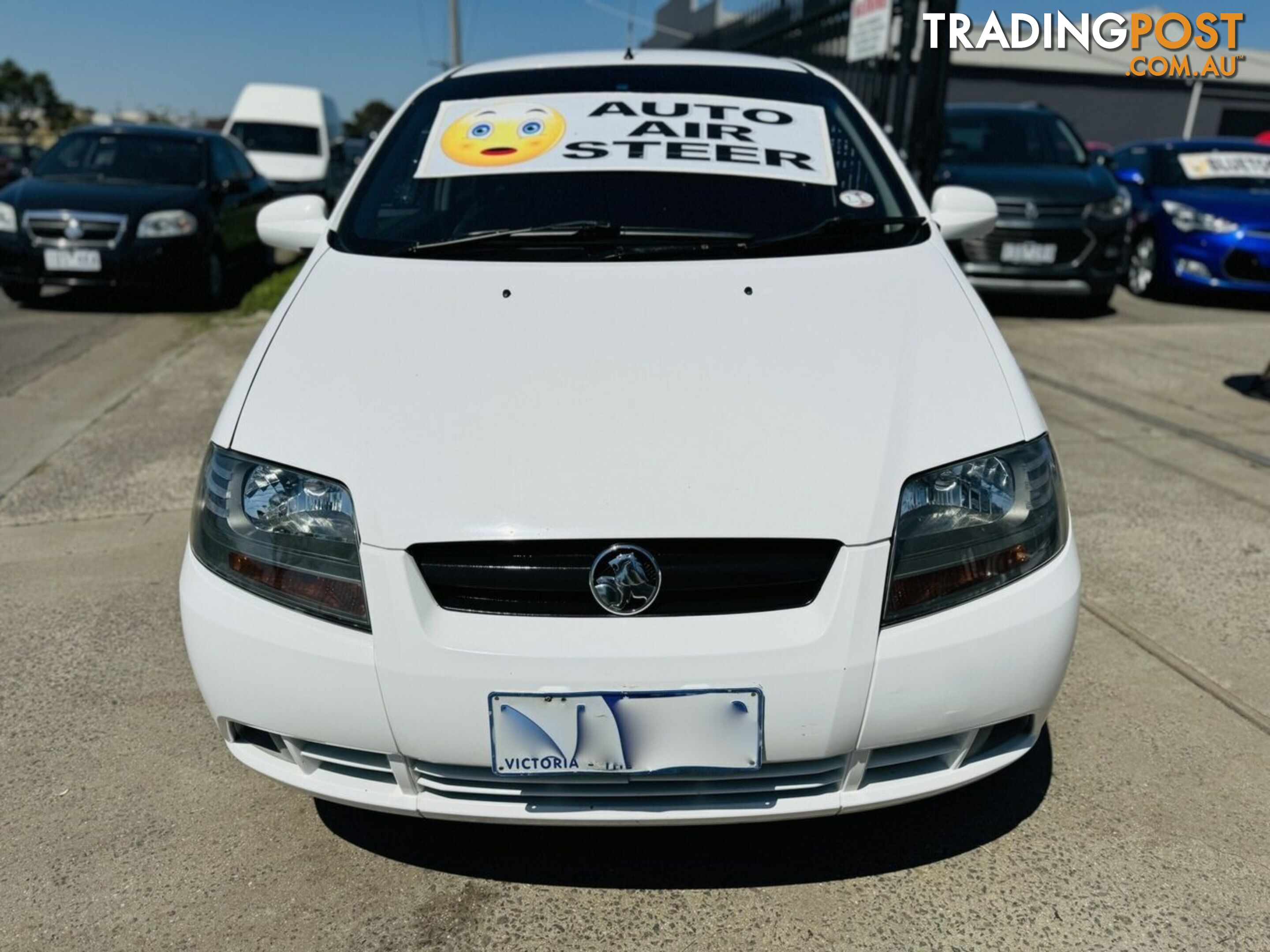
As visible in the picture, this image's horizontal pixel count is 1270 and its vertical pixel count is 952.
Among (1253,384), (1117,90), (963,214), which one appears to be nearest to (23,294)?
(963,214)

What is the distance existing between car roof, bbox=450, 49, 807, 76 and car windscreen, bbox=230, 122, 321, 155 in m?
12.4

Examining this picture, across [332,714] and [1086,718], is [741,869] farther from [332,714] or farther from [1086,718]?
[1086,718]

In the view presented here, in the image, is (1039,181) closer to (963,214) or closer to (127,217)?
(963,214)

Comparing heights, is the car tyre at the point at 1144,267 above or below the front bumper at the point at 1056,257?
below

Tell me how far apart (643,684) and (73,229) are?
7744mm

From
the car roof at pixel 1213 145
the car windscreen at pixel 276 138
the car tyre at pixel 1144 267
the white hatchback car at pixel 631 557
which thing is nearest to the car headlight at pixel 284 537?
the white hatchback car at pixel 631 557

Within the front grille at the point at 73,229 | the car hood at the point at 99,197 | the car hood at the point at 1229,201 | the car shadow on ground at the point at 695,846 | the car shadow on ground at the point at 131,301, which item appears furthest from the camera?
the car hood at the point at 1229,201

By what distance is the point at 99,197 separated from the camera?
8055mm

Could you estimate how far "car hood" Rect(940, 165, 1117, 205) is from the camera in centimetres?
778

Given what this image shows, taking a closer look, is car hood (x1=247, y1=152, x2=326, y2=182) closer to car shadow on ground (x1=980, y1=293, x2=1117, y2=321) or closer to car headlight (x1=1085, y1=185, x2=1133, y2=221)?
car shadow on ground (x1=980, y1=293, x2=1117, y2=321)

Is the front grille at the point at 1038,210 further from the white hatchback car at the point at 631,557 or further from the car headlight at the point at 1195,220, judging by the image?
the white hatchback car at the point at 631,557

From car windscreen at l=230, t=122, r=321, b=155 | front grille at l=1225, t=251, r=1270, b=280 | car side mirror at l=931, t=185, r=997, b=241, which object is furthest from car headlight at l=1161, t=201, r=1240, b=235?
car windscreen at l=230, t=122, r=321, b=155

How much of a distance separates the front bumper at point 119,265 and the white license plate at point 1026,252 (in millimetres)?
6114

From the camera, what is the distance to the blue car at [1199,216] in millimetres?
8594
